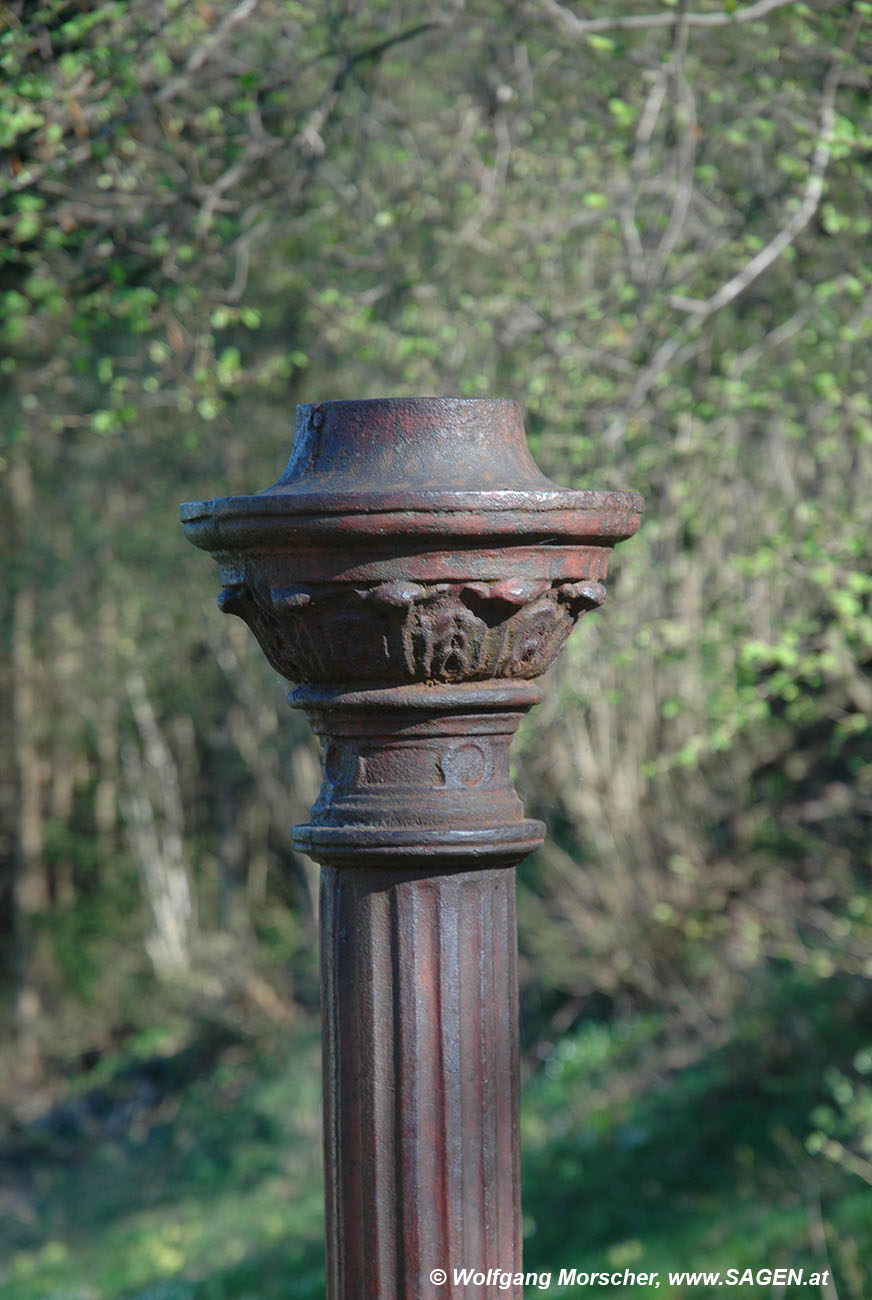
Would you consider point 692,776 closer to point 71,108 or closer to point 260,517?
point 71,108

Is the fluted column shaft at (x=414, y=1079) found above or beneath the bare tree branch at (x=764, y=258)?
beneath

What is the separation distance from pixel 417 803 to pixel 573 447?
309cm

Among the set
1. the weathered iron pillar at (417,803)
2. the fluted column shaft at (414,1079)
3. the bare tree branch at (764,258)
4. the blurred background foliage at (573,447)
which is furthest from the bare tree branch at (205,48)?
A: the fluted column shaft at (414,1079)

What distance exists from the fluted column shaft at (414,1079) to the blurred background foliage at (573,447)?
268 cm

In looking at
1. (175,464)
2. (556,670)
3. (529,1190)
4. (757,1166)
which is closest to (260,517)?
(556,670)

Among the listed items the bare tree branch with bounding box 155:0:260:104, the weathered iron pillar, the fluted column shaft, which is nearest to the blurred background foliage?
the bare tree branch with bounding box 155:0:260:104

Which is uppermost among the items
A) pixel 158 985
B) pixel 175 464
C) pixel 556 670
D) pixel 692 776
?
pixel 175 464

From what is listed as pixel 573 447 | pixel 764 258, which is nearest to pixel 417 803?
pixel 764 258

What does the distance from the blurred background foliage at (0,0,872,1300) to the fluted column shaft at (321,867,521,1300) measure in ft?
8.78

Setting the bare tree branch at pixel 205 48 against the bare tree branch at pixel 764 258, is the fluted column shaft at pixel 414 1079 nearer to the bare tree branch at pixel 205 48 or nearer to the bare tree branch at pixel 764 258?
the bare tree branch at pixel 764 258

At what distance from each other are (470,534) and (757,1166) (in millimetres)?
4458

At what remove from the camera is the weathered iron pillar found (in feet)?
6.33

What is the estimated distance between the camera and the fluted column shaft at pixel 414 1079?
6.52ft

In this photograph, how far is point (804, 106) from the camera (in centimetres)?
493
